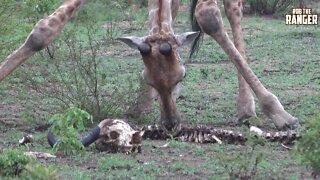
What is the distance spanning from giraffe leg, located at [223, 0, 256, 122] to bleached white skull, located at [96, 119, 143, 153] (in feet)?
5.92

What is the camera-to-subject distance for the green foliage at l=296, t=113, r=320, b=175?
196 inches

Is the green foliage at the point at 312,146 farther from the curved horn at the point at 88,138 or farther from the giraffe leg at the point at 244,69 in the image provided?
the giraffe leg at the point at 244,69

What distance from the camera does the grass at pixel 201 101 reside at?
5.62m

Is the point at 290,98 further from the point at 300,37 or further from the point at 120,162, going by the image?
the point at 300,37

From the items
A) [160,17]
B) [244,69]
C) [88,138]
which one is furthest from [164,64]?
[244,69]

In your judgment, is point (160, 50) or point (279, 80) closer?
point (160, 50)

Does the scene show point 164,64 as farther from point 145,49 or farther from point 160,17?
point 160,17

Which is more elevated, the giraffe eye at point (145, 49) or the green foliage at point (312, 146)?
the giraffe eye at point (145, 49)

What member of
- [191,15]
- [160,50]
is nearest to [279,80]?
[191,15]

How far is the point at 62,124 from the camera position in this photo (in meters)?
5.97

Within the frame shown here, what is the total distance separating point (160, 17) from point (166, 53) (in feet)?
2.03

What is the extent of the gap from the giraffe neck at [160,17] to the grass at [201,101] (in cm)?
87

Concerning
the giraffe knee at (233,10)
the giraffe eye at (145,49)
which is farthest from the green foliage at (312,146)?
the giraffe knee at (233,10)

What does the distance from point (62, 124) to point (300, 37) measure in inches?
346
